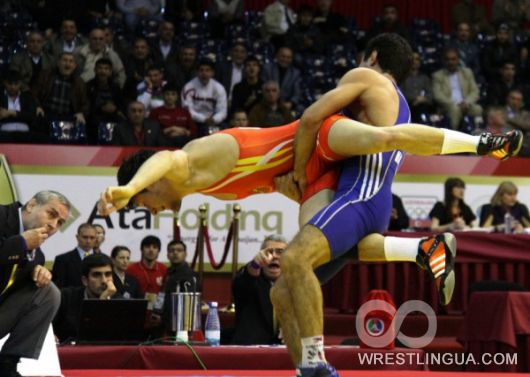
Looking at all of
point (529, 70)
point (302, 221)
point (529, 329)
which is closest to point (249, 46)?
point (529, 70)

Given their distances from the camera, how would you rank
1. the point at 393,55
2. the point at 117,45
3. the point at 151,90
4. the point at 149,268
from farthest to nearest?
the point at 117,45, the point at 151,90, the point at 149,268, the point at 393,55

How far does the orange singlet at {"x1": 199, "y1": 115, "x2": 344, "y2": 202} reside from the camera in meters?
5.45

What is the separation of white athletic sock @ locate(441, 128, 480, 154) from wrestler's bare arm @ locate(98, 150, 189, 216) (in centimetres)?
115

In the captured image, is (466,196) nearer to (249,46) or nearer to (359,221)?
(249,46)

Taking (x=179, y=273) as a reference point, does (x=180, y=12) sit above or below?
above

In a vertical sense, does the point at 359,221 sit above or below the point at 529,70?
below

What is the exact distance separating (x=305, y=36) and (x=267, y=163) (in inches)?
326

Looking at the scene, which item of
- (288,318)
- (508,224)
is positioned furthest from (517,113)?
(288,318)

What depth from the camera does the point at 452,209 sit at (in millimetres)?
10406

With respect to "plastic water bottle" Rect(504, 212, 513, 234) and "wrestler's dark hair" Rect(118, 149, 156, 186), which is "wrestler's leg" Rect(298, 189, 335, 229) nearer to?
"wrestler's dark hair" Rect(118, 149, 156, 186)

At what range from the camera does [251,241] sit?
10.6m

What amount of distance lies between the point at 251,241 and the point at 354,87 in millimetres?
5346

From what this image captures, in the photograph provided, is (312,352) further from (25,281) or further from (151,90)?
(151,90)

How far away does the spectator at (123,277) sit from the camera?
855 centimetres
